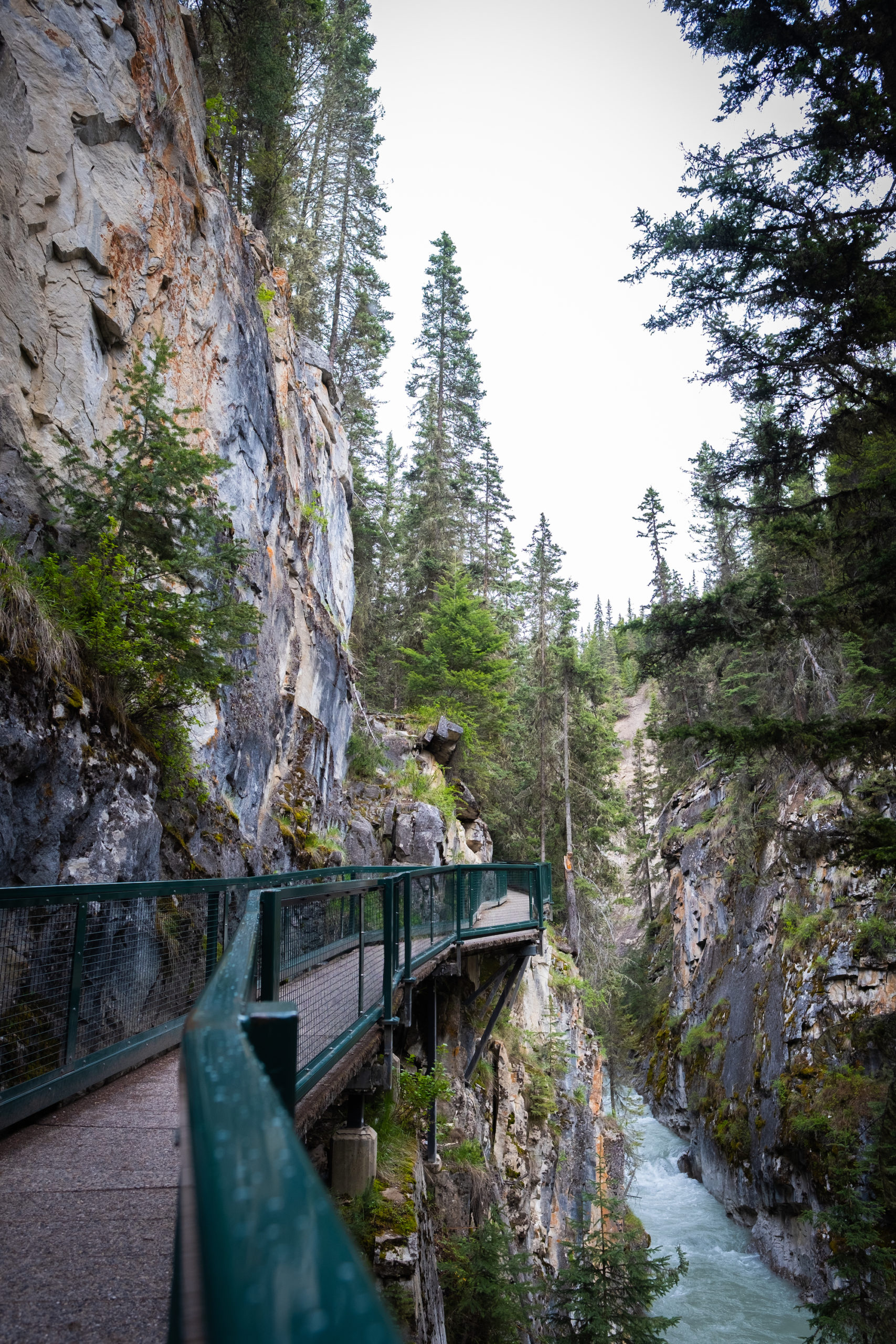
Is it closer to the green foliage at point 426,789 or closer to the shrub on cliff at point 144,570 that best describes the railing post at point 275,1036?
the shrub on cliff at point 144,570

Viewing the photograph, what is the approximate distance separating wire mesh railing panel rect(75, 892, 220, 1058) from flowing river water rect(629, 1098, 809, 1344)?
38.3 feet

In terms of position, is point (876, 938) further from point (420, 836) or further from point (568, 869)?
point (568, 869)

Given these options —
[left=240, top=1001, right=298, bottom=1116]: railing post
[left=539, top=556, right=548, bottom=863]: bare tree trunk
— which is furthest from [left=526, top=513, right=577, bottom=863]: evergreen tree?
[left=240, top=1001, right=298, bottom=1116]: railing post

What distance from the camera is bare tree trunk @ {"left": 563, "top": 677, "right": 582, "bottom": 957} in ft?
82.8

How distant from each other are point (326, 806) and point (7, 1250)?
13.1 metres

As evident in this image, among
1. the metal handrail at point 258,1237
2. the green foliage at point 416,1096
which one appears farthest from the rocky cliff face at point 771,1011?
the metal handrail at point 258,1237

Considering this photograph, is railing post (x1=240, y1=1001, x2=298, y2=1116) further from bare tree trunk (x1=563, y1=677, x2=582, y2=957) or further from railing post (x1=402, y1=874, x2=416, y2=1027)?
bare tree trunk (x1=563, y1=677, x2=582, y2=957)

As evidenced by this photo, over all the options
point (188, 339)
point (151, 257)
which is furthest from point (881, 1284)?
point (151, 257)

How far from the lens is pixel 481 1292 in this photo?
8.05 m

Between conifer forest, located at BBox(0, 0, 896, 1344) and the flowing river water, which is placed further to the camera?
the flowing river water

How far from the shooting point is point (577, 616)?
35.4 m

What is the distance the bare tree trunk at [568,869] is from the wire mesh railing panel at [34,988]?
21.9 metres

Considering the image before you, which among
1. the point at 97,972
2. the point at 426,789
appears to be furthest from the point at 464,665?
the point at 97,972

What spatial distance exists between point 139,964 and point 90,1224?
272 cm
